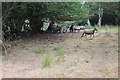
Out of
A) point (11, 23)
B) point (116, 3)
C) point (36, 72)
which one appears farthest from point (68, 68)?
point (11, 23)

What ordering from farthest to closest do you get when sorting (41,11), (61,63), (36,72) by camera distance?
(41,11), (61,63), (36,72)

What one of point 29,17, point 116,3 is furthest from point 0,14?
point 29,17

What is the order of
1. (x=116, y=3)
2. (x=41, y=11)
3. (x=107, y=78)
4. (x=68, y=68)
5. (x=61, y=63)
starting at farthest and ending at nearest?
(x=41, y=11) → (x=116, y=3) → (x=61, y=63) → (x=68, y=68) → (x=107, y=78)

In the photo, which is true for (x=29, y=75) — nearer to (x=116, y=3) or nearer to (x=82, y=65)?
(x=82, y=65)

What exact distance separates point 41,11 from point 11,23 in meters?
2.00

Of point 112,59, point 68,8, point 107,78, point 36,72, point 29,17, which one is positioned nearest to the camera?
point 107,78

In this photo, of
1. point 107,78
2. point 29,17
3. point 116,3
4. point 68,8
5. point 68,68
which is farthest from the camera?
point 29,17

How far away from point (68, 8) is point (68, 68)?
559cm

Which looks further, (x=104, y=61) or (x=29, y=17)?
(x=29, y=17)

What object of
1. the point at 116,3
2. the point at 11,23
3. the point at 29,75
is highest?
the point at 116,3

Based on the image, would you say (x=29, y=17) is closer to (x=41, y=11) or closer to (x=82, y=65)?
(x=41, y=11)

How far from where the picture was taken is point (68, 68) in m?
4.24

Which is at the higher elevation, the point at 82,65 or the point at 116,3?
the point at 116,3

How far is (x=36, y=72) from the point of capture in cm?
396
